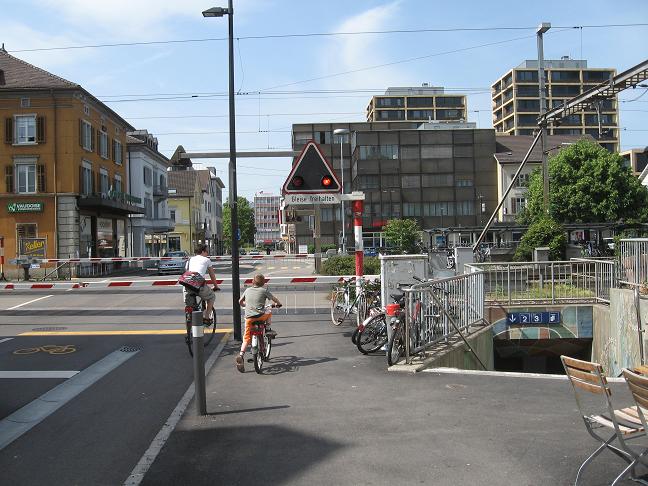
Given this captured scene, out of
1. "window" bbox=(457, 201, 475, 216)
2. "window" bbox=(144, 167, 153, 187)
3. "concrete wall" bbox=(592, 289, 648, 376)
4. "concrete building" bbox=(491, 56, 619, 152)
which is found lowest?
"concrete wall" bbox=(592, 289, 648, 376)

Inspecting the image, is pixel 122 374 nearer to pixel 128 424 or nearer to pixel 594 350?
pixel 128 424

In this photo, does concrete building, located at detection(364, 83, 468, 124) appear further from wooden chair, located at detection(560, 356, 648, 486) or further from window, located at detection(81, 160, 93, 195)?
wooden chair, located at detection(560, 356, 648, 486)

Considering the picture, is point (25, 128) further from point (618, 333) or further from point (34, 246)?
point (618, 333)

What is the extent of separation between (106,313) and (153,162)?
141 ft

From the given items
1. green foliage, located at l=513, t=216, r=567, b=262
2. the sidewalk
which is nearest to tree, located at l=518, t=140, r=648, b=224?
green foliage, located at l=513, t=216, r=567, b=262

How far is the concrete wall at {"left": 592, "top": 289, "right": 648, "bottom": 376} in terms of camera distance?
10789mm

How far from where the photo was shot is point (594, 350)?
46.0 feet

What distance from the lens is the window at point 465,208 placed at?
78500mm

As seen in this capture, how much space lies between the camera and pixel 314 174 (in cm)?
998

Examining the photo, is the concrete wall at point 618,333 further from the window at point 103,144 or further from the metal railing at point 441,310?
the window at point 103,144

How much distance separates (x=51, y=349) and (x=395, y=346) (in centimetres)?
575

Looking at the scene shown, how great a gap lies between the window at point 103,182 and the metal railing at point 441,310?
34.9m

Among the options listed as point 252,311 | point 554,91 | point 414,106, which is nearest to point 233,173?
point 252,311

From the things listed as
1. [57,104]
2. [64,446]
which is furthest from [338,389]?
[57,104]
